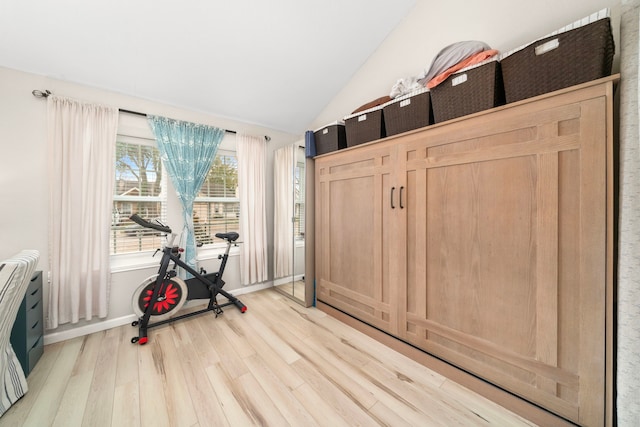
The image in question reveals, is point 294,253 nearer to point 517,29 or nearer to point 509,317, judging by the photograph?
point 509,317

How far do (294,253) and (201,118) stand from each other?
78.7 inches

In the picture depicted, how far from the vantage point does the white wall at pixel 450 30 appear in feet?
4.78

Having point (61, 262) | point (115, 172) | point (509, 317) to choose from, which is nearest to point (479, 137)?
point (509, 317)

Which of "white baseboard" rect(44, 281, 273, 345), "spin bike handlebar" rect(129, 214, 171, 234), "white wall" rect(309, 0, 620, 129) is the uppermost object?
"white wall" rect(309, 0, 620, 129)

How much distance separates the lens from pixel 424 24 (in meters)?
2.08

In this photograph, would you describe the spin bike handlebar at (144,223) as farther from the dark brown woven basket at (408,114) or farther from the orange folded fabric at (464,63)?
the orange folded fabric at (464,63)

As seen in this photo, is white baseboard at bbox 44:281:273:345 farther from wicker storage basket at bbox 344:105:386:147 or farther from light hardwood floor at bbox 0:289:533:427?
wicker storage basket at bbox 344:105:386:147

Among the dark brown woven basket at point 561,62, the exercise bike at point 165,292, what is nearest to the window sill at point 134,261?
the exercise bike at point 165,292

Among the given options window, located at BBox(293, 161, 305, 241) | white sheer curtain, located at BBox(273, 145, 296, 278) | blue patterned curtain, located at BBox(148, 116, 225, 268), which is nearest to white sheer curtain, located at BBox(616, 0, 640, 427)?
window, located at BBox(293, 161, 305, 241)

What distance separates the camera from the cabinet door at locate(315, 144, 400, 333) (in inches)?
74.2

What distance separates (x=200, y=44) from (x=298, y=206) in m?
1.87

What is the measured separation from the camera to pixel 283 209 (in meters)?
3.15

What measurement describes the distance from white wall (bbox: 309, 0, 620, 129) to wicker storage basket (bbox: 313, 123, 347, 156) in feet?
1.96

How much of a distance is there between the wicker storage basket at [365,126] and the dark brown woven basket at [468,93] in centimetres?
46
